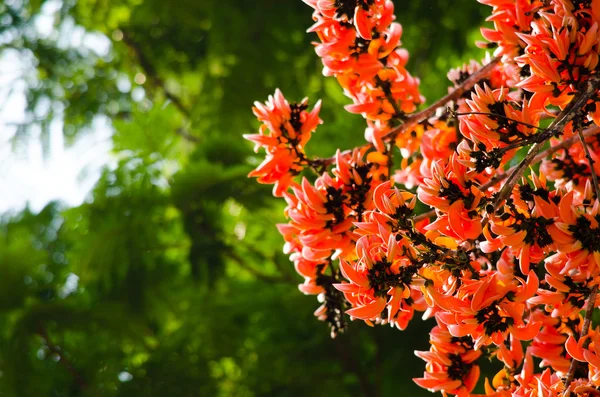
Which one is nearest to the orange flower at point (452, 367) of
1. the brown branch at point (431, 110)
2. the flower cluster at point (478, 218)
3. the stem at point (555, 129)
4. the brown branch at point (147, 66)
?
the flower cluster at point (478, 218)

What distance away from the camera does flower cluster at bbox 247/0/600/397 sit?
106cm

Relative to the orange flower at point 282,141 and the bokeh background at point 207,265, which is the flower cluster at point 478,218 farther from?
the bokeh background at point 207,265

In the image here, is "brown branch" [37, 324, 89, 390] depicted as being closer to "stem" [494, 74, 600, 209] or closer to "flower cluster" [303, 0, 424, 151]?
"flower cluster" [303, 0, 424, 151]

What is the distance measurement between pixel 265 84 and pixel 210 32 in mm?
561

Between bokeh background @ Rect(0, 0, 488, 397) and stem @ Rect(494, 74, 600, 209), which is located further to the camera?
bokeh background @ Rect(0, 0, 488, 397)

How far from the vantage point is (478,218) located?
108 centimetres

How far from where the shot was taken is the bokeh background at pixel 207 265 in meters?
2.52

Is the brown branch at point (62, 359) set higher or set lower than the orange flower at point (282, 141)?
lower

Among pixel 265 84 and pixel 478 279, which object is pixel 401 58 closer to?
pixel 478 279

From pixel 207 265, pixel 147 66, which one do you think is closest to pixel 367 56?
pixel 207 265

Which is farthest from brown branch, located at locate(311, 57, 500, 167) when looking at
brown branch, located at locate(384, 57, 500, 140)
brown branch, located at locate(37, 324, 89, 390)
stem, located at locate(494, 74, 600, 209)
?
brown branch, located at locate(37, 324, 89, 390)

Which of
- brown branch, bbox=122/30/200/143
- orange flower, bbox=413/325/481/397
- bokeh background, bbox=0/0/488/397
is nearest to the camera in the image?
orange flower, bbox=413/325/481/397

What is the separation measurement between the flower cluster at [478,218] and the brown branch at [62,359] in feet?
5.19

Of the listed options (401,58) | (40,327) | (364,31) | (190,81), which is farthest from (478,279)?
(190,81)
